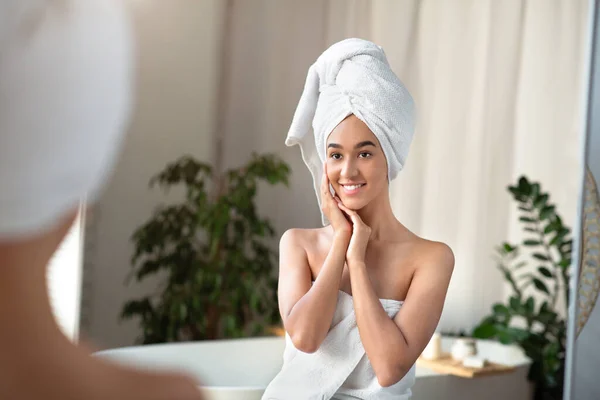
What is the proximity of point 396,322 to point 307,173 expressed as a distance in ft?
10.8

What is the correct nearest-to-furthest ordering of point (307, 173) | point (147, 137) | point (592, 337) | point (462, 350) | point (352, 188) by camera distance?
1. point (352, 188)
2. point (592, 337)
3. point (462, 350)
4. point (147, 137)
5. point (307, 173)

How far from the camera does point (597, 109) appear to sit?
2.81m

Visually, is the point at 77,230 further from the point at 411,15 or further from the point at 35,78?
the point at 35,78

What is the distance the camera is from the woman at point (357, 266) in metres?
1.48

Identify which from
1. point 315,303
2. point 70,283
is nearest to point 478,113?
point 70,283

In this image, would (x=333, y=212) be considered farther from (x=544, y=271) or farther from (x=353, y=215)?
(x=544, y=271)

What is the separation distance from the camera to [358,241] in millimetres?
1538

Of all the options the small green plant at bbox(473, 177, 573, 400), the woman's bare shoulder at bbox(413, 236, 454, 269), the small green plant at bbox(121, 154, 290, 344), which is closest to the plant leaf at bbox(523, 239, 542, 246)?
the small green plant at bbox(473, 177, 573, 400)

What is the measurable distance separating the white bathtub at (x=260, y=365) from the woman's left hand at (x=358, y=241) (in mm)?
1594

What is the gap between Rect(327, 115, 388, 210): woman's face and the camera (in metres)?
1.56

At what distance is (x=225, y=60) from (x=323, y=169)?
11.0ft

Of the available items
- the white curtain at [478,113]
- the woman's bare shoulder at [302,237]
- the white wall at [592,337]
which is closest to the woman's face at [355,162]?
the woman's bare shoulder at [302,237]

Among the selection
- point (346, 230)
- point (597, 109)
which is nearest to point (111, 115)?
point (346, 230)

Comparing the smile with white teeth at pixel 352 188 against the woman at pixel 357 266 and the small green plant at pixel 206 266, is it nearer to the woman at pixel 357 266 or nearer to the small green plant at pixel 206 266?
the woman at pixel 357 266
